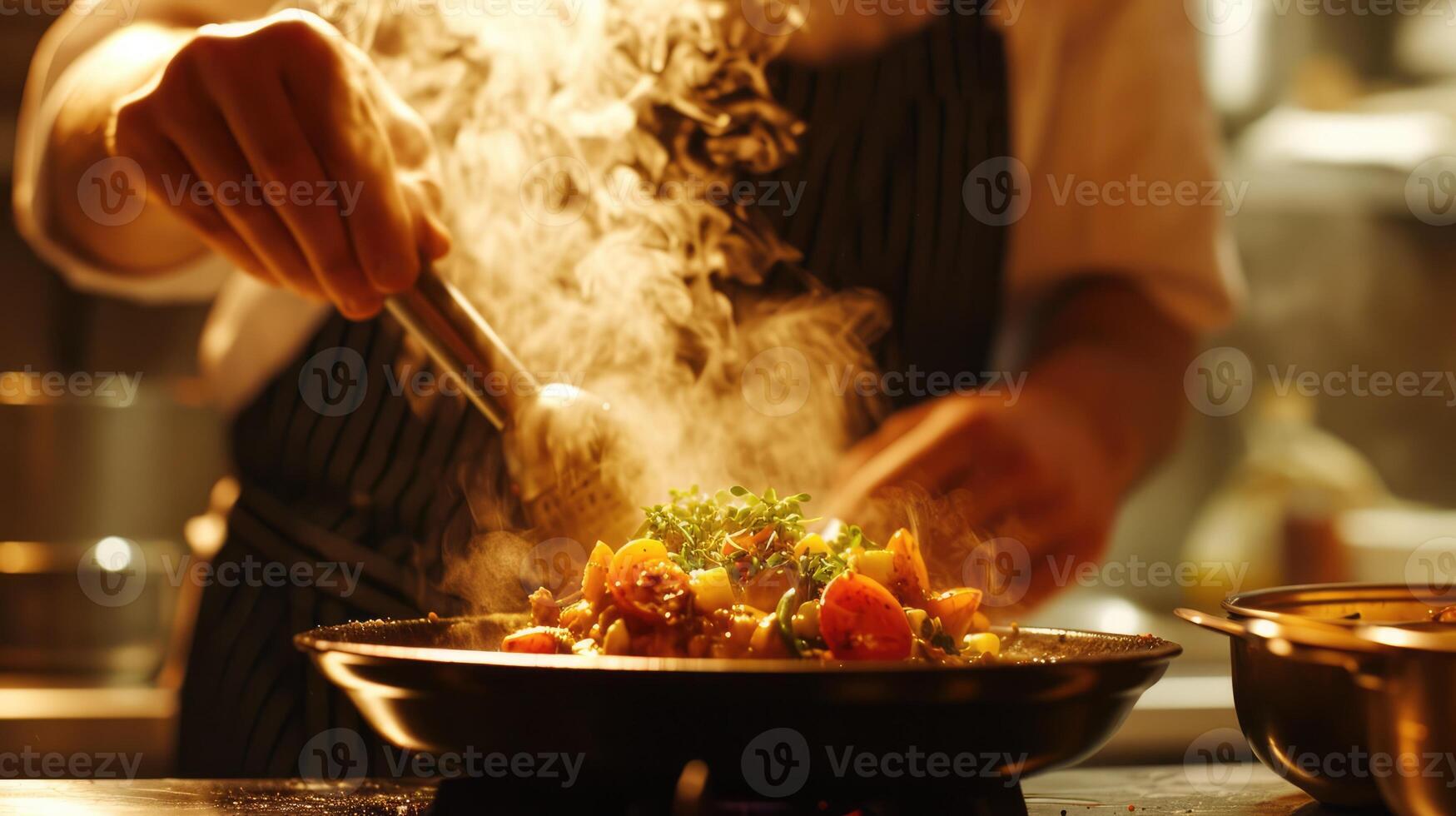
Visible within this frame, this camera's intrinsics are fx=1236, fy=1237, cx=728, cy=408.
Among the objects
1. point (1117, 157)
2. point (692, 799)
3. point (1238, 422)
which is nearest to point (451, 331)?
point (692, 799)

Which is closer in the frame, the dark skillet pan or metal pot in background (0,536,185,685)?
the dark skillet pan

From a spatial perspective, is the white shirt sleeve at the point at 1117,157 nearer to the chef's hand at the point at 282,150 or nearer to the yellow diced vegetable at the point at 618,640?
the chef's hand at the point at 282,150

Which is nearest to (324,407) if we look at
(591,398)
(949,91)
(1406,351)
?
(591,398)

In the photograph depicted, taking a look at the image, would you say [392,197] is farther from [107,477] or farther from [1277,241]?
[1277,241]

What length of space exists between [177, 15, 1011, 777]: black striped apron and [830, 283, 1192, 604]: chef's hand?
20cm

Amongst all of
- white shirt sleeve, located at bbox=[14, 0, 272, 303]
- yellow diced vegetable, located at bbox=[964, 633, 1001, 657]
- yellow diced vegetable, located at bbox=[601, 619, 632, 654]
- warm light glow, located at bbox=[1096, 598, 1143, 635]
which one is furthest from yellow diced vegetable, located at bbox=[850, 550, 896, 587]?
warm light glow, located at bbox=[1096, 598, 1143, 635]

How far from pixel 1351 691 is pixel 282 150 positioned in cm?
118

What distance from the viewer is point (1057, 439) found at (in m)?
2.15

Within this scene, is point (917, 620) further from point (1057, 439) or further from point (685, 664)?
point (1057, 439)

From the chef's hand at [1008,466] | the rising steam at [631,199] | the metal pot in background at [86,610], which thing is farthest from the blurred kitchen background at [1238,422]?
the rising steam at [631,199]

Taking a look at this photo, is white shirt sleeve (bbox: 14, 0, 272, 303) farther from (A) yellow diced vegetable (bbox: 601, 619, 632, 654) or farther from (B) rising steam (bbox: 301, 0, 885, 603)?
(A) yellow diced vegetable (bbox: 601, 619, 632, 654)

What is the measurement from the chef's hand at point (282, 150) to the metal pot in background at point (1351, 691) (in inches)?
37.8

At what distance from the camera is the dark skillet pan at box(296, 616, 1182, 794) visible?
0.89 m

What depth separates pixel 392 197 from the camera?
1.40 meters
